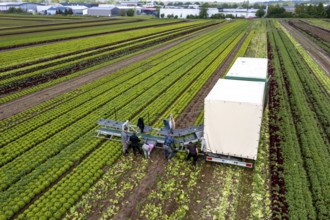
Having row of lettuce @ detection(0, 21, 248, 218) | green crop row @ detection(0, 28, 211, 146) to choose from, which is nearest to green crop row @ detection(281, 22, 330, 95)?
row of lettuce @ detection(0, 21, 248, 218)

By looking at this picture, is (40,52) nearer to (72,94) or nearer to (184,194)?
(72,94)

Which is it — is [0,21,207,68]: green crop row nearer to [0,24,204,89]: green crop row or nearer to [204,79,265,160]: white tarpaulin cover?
[0,24,204,89]: green crop row

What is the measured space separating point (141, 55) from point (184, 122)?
2478cm

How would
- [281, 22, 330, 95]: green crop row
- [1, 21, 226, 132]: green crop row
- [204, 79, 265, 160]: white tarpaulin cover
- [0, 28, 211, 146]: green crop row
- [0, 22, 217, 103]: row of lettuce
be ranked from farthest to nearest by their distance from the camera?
[0, 22, 217, 103]: row of lettuce < [281, 22, 330, 95]: green crop row < [1, 21, 226, 132]: green crop row < [0, 28, 211, 146]: green crop row < [204, 79, 265, 160]: white tarpaulin cover

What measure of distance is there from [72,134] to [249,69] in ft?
43.3

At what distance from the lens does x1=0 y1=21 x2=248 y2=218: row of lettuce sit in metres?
12.1

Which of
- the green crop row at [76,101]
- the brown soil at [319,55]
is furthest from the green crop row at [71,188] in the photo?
the brown soil at [319,55]

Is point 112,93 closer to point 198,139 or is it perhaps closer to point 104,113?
point 104,113

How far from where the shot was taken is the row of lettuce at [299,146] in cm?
1128

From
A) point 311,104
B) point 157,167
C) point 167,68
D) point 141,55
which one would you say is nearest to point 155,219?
point 157,167

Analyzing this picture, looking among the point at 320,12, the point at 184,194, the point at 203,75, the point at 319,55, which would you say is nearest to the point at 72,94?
the point at 203,75

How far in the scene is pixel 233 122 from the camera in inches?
505

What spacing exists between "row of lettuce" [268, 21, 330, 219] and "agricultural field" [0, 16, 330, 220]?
0.20 feet

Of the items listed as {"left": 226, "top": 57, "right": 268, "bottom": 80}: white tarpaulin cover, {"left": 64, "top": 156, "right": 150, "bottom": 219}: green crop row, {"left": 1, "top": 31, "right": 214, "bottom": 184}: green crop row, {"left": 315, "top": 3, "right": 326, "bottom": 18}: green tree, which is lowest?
{"left": 64, "top": 156, "right": 150, "bottom": 219}: green crop row
